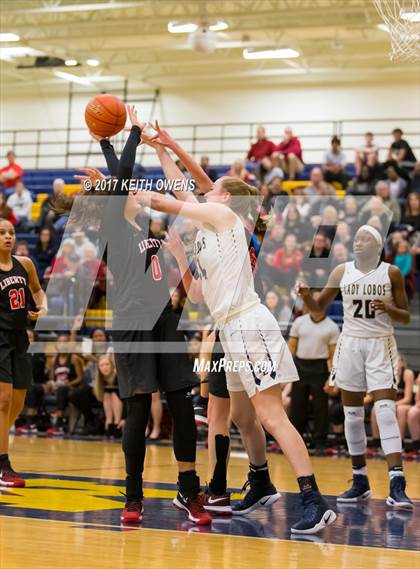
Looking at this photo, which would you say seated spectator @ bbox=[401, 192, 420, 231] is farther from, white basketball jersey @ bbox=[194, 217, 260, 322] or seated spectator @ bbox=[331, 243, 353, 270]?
white basketball jersey @ bbox=[194, 217, 260, 322]

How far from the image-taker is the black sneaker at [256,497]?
662cm

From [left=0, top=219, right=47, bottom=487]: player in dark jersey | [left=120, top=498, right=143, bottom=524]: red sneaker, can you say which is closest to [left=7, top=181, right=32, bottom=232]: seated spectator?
[left=0, top=219, right=47, bottom=487]: player in dark jersey

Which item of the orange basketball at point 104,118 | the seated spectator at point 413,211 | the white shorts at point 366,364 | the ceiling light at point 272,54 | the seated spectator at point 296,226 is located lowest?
the white shorts at point 366,364

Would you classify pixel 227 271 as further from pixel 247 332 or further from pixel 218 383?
pixel 218 383

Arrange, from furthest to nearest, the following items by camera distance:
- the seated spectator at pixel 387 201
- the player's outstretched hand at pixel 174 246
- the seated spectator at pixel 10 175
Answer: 1. the seated spectator at pixel 10 175
2. the seated spectator at pixel 387 201
3. the player's outstretched hand at pixel 174 246

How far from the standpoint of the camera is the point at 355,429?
7.72 m

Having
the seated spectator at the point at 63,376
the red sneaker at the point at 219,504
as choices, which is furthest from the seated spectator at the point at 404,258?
the red sneaker at the point at 219,504

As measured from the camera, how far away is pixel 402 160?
62.7ft

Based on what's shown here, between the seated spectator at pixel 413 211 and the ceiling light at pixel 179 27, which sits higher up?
the ceiling light at pixel 179 27

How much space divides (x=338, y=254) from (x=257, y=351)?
882cm

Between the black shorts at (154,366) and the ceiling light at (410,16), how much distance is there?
3.91 meters

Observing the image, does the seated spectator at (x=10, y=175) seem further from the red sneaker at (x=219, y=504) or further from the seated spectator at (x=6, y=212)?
the red sneaker at (x=219, y=504)

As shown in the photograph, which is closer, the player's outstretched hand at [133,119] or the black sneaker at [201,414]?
the player's outstretched hand at [133,119]

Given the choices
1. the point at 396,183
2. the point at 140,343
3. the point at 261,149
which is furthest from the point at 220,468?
the point at 261,149
